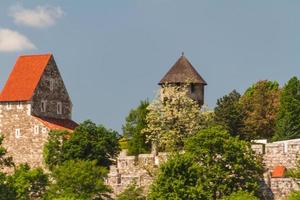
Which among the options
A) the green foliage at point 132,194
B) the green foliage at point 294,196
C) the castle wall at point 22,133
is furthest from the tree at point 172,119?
the green foliage at point 294,196

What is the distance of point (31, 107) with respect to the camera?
237 feet

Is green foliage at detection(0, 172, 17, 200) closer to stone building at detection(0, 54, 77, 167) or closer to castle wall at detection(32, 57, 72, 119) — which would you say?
stone building at detection(0, 54, 77, 167)

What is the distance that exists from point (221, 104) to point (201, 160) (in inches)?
588

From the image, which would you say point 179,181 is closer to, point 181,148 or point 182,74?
point 181,148

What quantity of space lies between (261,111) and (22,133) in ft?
58.6

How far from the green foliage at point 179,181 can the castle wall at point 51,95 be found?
23511 mm

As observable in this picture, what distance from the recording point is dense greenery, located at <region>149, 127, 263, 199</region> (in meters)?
50.2

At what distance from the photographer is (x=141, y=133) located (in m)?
68.8

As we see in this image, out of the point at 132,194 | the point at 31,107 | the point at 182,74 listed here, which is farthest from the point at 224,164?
the point at 31,107

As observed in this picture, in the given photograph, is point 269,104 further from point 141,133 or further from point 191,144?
point 191,144

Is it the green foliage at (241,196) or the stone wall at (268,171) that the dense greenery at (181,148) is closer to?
the green foliage at (241,196)

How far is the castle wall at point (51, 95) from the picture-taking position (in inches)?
2869

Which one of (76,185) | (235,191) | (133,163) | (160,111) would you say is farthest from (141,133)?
(235,191)

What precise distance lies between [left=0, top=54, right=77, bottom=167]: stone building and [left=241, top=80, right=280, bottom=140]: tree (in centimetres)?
1326
